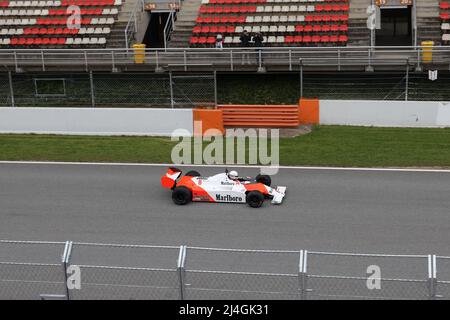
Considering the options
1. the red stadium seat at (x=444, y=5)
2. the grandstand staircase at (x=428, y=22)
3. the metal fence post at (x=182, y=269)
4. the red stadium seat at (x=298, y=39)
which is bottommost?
the metal fence post at (x=182, y=269)

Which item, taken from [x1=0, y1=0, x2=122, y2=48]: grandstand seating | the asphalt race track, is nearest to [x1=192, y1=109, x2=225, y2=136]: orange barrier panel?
the asphalt race track

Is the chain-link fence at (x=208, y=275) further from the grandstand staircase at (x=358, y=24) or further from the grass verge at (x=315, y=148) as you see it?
the grandstand staircase at (x=358, y=24)

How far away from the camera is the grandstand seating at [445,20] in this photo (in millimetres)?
25961

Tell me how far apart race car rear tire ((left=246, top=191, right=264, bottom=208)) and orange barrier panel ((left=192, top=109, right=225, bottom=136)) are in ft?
23.5

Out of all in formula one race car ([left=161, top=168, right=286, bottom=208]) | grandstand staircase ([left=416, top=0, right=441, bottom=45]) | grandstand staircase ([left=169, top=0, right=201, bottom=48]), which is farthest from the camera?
grandstand staircase ([left=169, top=0, right=201, bottom=48])

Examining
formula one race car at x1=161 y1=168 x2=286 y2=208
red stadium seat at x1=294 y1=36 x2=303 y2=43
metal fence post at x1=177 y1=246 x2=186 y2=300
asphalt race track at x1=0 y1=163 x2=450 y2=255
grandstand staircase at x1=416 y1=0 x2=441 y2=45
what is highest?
grandstand staircase at x1=416 y1=0 x2=441 y2=45

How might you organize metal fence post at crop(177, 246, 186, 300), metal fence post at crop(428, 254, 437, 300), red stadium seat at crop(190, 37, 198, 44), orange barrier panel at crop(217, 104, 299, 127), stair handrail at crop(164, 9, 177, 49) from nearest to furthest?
metal fence post at crop(428, 254, 437, 300), metal fence post at crop(177, 246, 186, 300), orange barrier panel at crop(217, 104, 299, 127), red stadium seat at crop(190, 37, 198, 44), stair handrail at crop(164, 9, 177, 49)

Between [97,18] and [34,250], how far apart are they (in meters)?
20.7

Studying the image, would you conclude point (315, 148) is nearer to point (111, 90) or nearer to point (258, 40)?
point (258, 40)

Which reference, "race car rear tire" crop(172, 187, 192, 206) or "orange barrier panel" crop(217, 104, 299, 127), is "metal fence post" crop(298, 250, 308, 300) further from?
"orange barrier panel" crop(217, 104, 299, 127)

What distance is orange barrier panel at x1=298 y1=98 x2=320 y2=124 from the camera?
71.8 feet

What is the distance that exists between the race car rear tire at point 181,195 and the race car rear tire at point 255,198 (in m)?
1.30

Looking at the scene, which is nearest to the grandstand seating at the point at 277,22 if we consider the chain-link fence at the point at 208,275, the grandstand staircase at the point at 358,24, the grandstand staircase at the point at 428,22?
the grandstand staircase at the point at 358,24

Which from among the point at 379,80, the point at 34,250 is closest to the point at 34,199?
the point at 34,250
